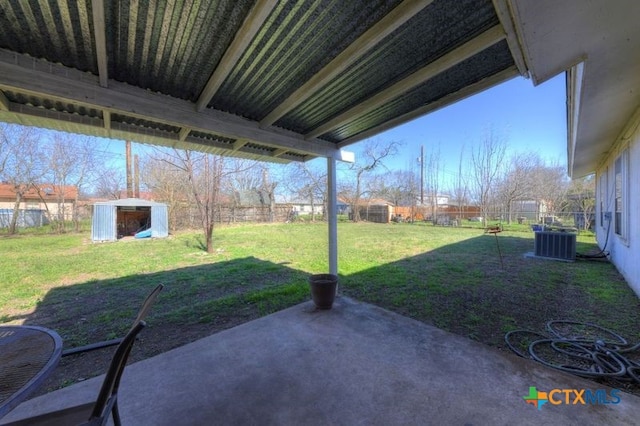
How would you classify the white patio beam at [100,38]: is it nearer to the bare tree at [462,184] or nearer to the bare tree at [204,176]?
the bare tree at [204,176]

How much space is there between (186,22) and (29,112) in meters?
1.91

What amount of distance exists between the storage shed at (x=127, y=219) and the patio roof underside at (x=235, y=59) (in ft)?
29.3

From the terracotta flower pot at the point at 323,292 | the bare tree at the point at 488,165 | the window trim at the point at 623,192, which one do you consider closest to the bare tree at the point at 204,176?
the terracotta flower pot at the point at 323,292

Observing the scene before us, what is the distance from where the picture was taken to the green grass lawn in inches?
130

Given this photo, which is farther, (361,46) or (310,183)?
(310,183)

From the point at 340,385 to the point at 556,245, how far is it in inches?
282

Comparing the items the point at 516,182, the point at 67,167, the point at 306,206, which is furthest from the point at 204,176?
the point at 306,206

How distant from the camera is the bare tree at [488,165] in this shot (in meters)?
14.7

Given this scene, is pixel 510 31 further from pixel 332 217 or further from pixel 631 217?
pixel 631 217

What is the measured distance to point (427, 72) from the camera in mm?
2090

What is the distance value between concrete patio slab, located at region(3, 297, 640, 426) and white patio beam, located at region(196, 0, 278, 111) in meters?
2.31

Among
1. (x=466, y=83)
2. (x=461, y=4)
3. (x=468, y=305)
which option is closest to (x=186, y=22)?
(x=461, y=4)

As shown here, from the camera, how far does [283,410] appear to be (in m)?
1.76

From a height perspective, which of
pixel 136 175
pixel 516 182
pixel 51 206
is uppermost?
pixel 136 175
